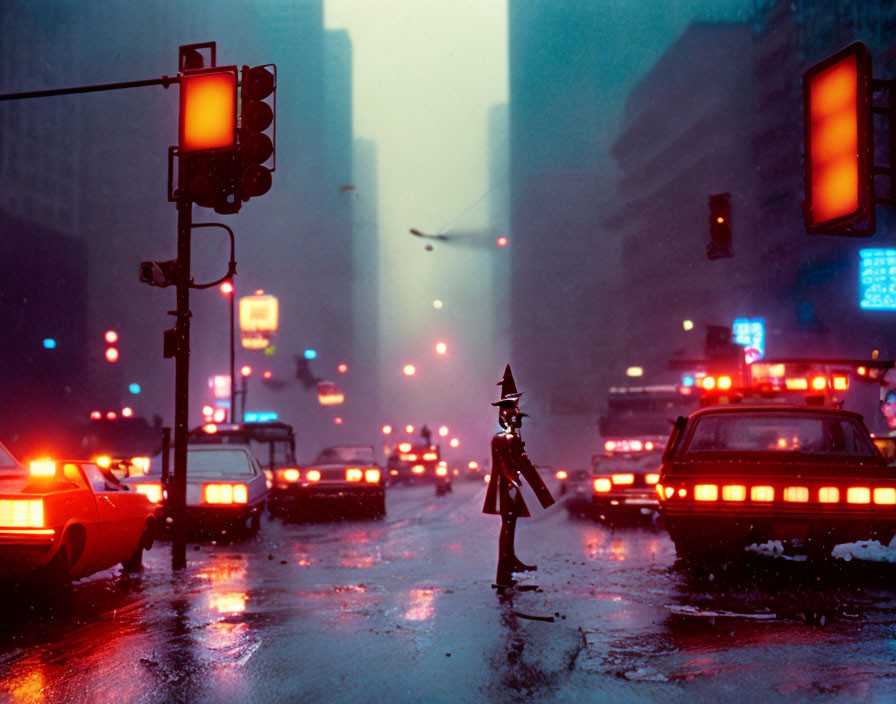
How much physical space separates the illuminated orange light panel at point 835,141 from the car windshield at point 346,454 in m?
18.0

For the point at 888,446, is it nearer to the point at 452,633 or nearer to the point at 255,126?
the point at 255,126

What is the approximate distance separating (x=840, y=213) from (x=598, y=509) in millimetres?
13431

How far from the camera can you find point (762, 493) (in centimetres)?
985

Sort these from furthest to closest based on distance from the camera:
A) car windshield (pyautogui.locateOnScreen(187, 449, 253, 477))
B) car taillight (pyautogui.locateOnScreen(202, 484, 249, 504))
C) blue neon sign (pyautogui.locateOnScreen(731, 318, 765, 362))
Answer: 1. blue neon sign (pyautogui.locateOnScreen(731, 318, 765, 362))
2. car windshield (pyautogui.locateOnScreen(187, 449, 253, 477))
3. car taillight (pyautogui.locateOnScreen(202, 484, 249, 504))

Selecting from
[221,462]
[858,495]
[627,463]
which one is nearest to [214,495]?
[221,462]

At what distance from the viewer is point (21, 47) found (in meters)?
77.8

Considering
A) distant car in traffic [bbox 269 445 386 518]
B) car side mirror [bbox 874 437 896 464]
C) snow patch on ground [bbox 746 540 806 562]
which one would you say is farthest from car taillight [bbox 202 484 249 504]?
car side mirror [bbox 874 437 896 464]

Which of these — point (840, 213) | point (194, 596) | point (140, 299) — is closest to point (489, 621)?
point (194, 596)

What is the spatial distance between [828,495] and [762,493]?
2.06 feet

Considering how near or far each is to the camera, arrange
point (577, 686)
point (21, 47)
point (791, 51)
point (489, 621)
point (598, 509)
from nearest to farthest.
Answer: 1. point (577, 686)
2. point (489, 621)
3. point (598, 509)
4. point (791, 51)
5. point (21, 47)

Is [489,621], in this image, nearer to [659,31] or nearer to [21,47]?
[21,47]

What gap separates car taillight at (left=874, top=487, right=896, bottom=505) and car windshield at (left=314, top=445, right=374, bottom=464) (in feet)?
49.8

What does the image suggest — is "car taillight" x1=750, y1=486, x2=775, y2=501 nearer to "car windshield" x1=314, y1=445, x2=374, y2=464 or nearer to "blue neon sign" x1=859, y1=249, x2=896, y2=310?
"car windshield" x1=314, y1=445, x2=374, y2=464

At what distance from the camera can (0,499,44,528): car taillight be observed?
8.12 metres
